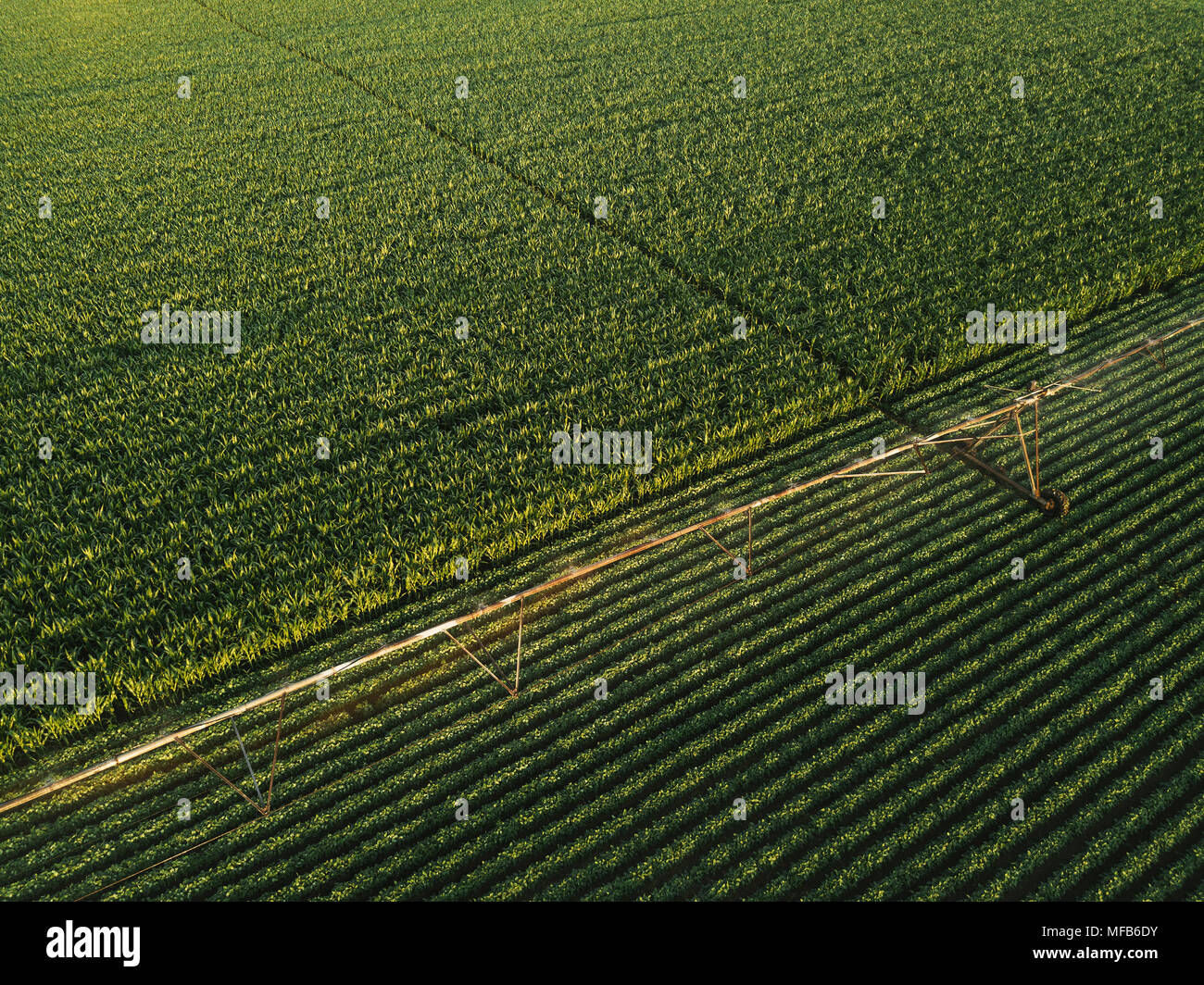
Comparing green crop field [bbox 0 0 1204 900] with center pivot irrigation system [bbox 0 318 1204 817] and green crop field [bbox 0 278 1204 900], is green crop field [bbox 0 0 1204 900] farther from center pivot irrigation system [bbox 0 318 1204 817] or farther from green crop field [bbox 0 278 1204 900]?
center pivot irrigation system [bbox 0 318 1204 817]

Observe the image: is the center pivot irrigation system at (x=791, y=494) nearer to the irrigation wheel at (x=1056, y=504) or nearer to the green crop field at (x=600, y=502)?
the irrigation wheel at (x=1056, y=504)

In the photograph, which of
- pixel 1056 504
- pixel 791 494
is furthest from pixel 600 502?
pixel 1056 504

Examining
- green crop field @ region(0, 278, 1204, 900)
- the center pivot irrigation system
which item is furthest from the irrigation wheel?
green crop field @ region(0, 278, 1204, 900)

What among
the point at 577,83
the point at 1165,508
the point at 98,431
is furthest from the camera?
the point at 577,83

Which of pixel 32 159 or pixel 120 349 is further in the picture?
pixel 32 159

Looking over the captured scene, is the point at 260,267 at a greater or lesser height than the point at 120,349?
greater

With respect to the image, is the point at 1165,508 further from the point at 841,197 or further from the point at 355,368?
the point at 355,368
